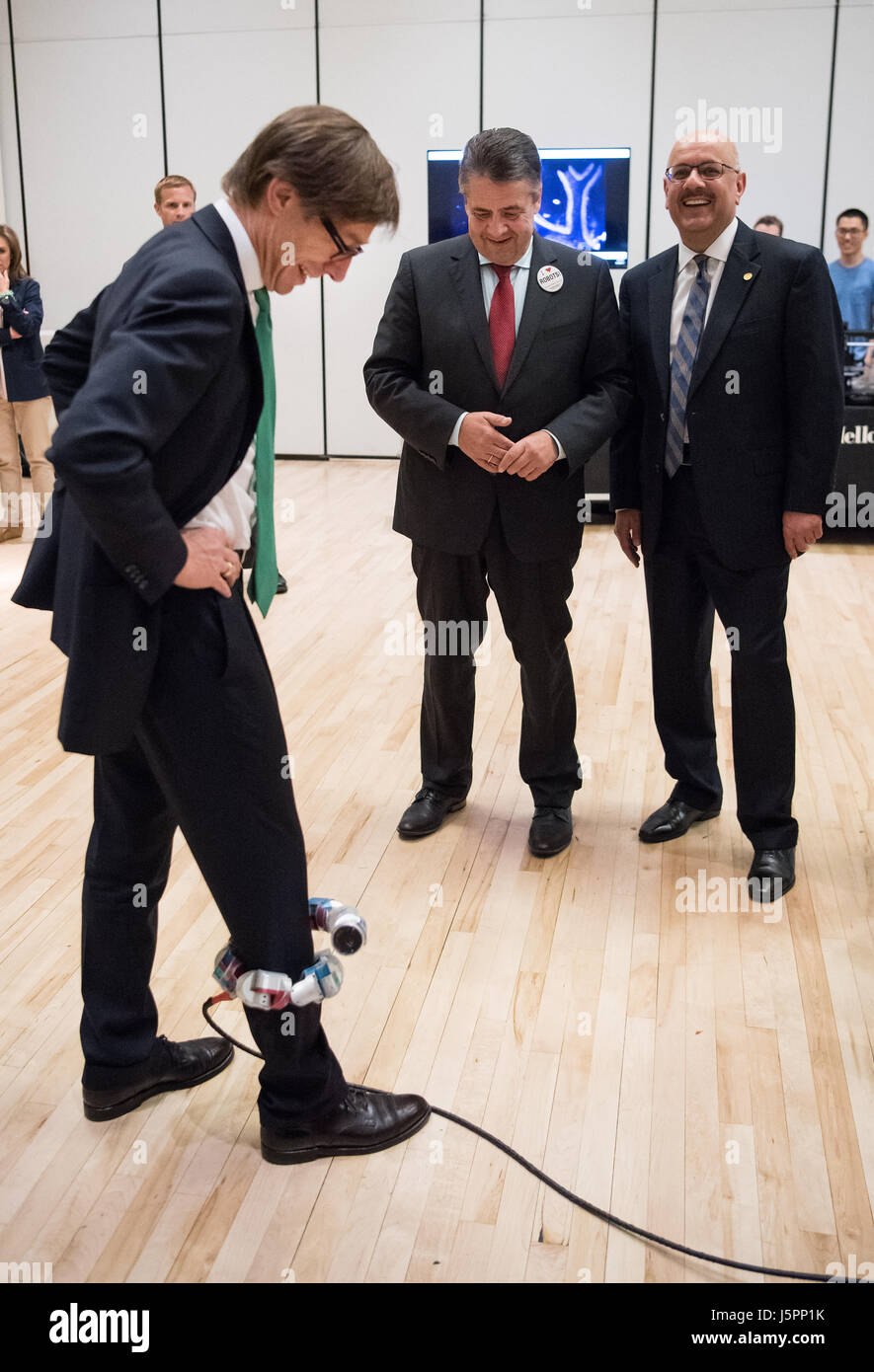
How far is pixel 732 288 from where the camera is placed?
8.89 feet

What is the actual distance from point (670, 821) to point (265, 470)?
1.74 meters

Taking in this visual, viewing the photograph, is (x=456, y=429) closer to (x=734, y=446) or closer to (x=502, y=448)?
(x=502, y=448)

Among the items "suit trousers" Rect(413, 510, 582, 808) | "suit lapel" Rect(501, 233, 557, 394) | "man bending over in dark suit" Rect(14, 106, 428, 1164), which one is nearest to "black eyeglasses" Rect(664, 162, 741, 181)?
"suit lapel" Rect(501, 233, 557, 394)

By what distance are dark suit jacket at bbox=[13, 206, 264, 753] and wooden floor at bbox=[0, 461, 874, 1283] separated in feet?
2.46

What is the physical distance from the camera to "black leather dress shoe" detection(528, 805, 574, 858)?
3.07 m

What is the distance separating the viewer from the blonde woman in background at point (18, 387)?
6375 millimetres

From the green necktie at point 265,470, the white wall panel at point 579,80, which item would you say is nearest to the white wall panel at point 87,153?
the white wall panel at point 579,80

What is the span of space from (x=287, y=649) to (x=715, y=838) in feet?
6.85

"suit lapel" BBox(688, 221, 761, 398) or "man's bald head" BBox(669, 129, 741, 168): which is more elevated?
"man's bald head" BBox(669, 129, 741, 168)

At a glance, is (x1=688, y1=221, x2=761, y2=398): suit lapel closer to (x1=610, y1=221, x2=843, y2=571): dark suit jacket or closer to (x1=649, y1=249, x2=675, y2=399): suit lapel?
(x1=610, y1=221, x2=843, y2=571): dark suit jacket

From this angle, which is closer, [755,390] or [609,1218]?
[609,1218]

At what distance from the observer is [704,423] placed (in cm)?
278

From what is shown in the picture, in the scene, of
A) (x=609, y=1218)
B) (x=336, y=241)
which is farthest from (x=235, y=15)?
(x=609, y=1218)

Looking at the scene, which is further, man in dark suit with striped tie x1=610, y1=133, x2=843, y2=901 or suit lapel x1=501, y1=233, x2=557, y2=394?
suit lapel x1=501, y1=233, x2=557, y2=394
